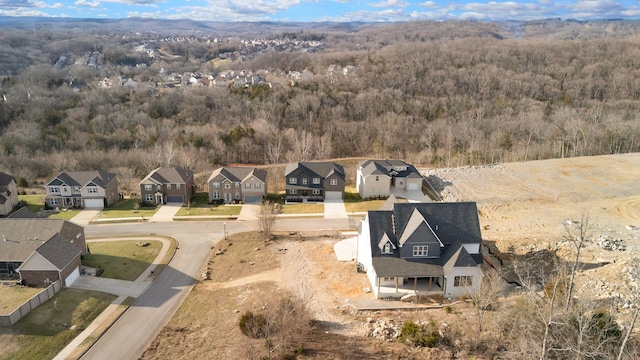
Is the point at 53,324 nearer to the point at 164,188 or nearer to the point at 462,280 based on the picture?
the point at 164,188

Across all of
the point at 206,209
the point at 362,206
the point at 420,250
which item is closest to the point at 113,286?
the point at 206,209

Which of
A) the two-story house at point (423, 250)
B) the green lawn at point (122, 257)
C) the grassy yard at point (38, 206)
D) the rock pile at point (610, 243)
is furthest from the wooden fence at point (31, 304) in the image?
the rock pile at point (610, 243)

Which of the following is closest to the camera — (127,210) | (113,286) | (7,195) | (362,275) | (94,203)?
(113,286)

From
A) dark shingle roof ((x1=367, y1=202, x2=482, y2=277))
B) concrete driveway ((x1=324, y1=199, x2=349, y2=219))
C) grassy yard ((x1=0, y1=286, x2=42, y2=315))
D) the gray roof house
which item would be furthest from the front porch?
grassy yard ((x1=0, y1=286, x2=42, y2=315))

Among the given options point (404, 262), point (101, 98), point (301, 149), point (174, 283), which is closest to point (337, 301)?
point (404, 262)

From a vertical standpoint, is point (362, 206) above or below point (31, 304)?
below

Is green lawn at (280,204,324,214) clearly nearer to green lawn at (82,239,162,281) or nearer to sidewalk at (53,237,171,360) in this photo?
green lawn at (82,239,162,281)

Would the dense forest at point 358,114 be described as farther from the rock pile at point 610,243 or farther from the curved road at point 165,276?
the rock pile at point 610,243
